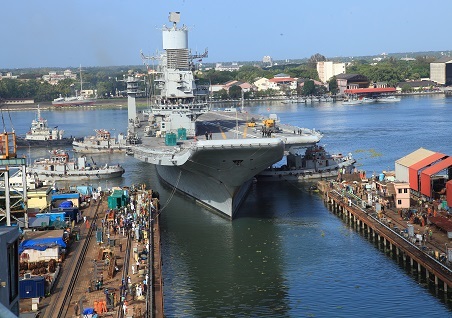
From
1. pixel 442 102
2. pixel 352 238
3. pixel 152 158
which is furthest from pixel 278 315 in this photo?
pixel 442 102

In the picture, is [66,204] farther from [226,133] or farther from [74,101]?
[74,101]

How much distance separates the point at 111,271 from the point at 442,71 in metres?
139

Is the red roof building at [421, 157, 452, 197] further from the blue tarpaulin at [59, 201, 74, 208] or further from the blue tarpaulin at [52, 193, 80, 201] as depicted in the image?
the blue tarpaulin at [59, 201, 74, 208]

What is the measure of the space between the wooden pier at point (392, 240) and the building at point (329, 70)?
4993 inches

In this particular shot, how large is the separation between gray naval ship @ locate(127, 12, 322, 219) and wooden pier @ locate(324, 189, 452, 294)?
3348mm

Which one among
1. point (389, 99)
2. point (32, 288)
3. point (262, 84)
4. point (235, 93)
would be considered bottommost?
point (32, 288)

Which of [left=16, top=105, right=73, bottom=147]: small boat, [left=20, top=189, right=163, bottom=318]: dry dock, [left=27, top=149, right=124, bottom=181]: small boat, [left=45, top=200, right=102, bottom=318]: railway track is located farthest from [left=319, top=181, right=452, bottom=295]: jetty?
[left=16, top=105, right=73, bottom=147]: small boat

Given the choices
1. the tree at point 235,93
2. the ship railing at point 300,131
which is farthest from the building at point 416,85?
the ship railing at point 300,131

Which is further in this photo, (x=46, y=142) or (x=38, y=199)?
(x=46, y=142)

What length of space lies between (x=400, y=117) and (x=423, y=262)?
6811 centimetres

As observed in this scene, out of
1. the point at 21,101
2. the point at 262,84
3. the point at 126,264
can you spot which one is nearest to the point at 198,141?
the point at 126,264

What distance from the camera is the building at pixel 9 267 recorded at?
8289mm

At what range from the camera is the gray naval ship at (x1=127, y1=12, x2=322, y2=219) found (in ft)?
98.1

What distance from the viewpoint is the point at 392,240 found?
26609 millimetres
